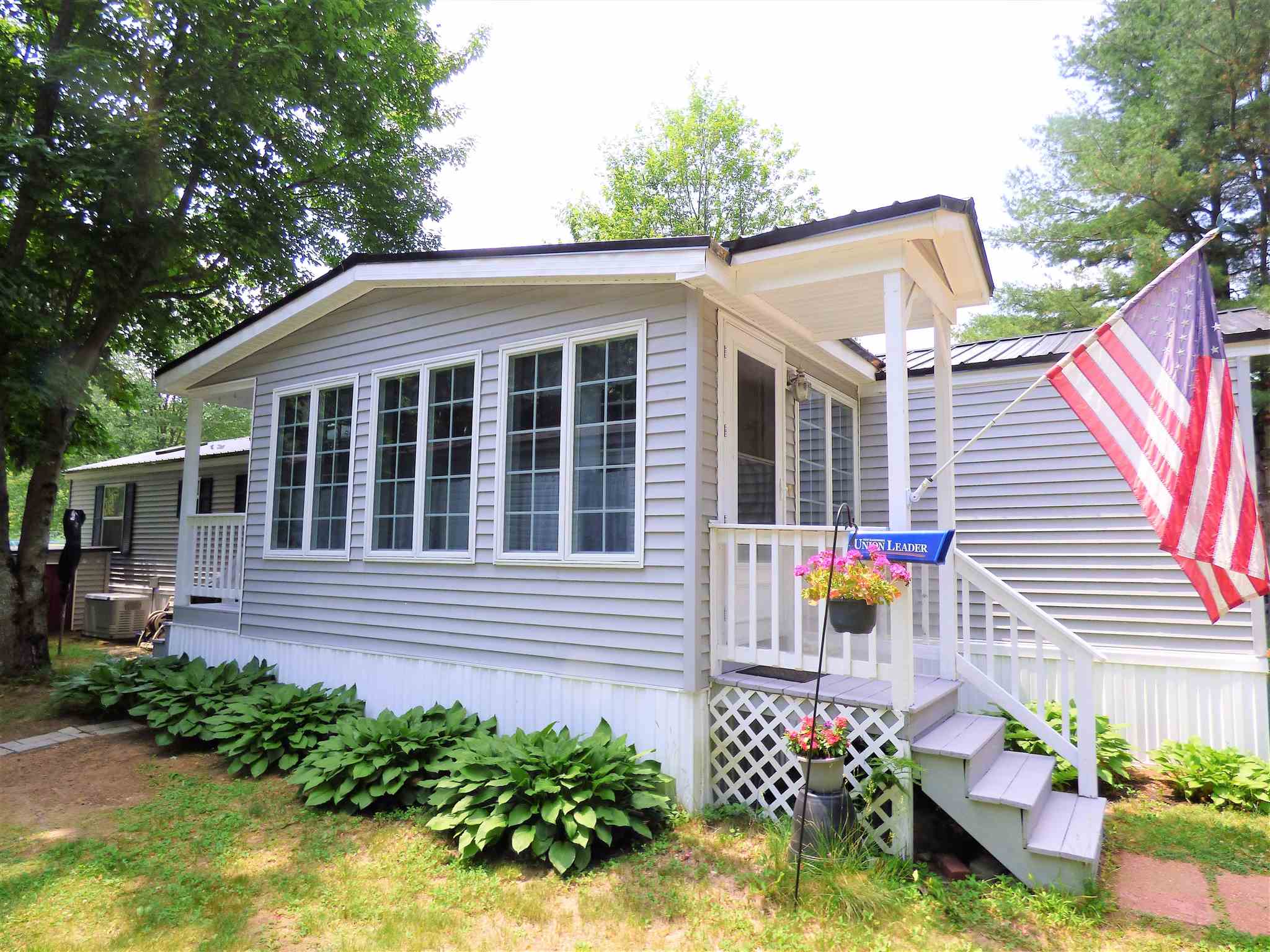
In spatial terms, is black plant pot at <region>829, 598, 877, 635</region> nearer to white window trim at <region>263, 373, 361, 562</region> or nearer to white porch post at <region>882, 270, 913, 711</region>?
white porch post at <region>882, 270, 913, 711</region>

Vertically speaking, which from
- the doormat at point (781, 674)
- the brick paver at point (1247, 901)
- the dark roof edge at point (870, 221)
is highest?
the dark roof edge at point (870, 221)

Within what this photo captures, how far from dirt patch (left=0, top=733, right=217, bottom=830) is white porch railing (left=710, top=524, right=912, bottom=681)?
3931mm

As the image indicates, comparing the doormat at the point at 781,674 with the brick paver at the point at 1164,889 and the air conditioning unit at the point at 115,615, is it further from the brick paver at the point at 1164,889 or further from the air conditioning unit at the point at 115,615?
the air conditioning unit at the point at 115,615

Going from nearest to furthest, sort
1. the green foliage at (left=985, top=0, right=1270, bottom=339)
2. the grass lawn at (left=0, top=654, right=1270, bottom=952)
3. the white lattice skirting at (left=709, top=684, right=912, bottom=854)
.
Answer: the grass lawn at (left=0, top=654, right=1270, bottom=952), the white lattice skirting at (left=709, top=684, right=912, bottom=854), the green foliage at (left=985, top=0, right=1270, bottom=339)

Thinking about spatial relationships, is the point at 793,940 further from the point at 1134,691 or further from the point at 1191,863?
the point at 1134,691

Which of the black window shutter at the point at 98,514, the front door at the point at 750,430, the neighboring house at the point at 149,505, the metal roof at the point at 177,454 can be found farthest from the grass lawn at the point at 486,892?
the black window shutter at the point at 98,514

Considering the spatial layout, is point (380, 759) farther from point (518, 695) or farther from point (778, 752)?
point (778, 752)

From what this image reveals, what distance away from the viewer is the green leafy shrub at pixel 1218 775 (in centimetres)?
455

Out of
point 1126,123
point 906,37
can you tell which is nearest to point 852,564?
point 906,37

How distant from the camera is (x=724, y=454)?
468 centimetres

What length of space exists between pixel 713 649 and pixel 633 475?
3.87 ft

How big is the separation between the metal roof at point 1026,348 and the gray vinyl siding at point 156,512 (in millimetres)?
9831

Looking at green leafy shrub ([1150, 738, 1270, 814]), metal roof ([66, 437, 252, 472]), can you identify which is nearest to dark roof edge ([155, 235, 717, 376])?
green leafy shrub ([1150, 738, 1270, 814])

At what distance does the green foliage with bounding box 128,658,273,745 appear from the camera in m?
5.74
